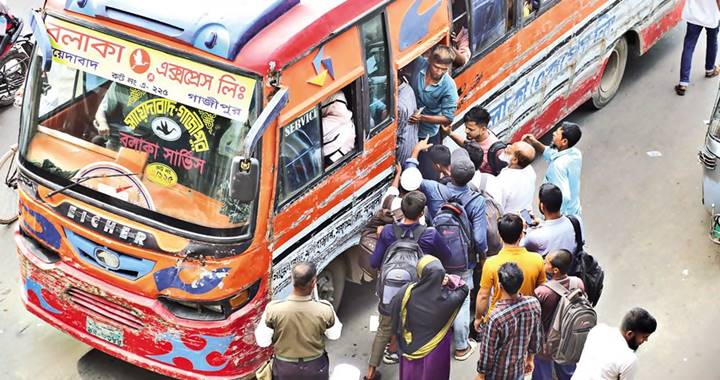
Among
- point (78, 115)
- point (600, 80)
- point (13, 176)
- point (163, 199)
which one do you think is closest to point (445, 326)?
point (163, 199)

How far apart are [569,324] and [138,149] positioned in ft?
9.78

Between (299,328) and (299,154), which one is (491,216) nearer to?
(299,154)

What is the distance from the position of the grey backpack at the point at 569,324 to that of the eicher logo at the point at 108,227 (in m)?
2.60

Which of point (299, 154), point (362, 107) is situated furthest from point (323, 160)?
A: point (362, 107)

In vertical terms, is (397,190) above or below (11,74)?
above

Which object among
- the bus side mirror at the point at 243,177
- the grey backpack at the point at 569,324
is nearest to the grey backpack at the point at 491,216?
the grey backpack at the point at 569,324

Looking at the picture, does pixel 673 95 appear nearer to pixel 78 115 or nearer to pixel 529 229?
pixel 529 229

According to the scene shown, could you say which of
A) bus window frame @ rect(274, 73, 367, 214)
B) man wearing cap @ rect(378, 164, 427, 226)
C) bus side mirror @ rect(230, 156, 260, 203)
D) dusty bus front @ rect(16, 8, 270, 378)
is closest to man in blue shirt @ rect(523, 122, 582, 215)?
man wearing cap @ rect(378, 164, 427, 226)

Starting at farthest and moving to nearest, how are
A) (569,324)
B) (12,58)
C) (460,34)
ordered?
(12,58) → (460,34) → (569,324)

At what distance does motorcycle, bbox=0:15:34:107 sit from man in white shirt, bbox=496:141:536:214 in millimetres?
5634

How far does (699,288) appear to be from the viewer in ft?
30.1

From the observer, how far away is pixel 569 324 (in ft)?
22.7

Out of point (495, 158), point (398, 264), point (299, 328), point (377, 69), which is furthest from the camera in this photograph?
point (495, 158)

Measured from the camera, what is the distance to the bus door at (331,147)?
712 centimetres
